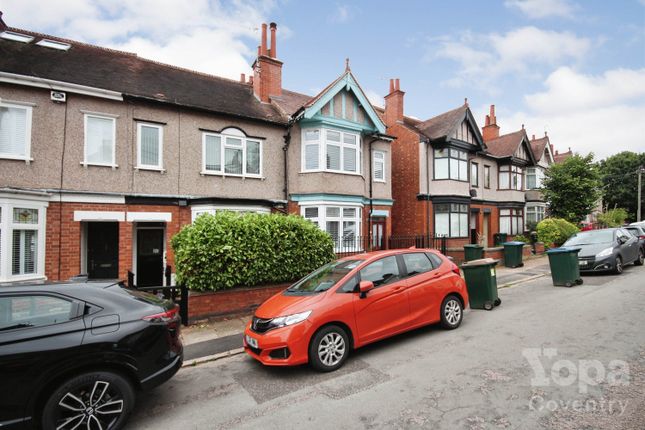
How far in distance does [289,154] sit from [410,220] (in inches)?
342

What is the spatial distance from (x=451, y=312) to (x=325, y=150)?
28.4 feet

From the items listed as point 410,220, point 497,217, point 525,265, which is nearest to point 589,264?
point 525,265

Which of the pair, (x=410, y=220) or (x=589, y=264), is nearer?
(x=589, y=264)

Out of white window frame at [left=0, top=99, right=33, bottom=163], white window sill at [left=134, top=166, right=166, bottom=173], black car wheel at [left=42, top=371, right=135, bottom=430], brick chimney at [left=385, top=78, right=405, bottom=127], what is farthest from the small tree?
white window frame at [left=0, top=99, right=33, bottom=163]

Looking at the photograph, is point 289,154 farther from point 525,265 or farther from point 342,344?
point 525,265

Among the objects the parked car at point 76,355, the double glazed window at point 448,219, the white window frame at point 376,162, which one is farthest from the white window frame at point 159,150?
the double glazed window at point 448,219

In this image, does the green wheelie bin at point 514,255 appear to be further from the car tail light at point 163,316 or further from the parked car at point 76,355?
the parked car at point 76,355

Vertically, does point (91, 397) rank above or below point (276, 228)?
below

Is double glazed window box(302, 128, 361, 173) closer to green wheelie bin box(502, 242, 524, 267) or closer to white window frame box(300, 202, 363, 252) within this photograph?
white window frame box(300, 202, 363, 252)

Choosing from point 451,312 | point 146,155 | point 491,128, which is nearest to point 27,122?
point 146,155

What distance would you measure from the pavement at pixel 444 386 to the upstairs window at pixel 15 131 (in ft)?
27.8

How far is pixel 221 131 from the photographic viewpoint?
11852 mm

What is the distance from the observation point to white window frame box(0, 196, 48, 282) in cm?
778

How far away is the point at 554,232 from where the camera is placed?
18078 mm
